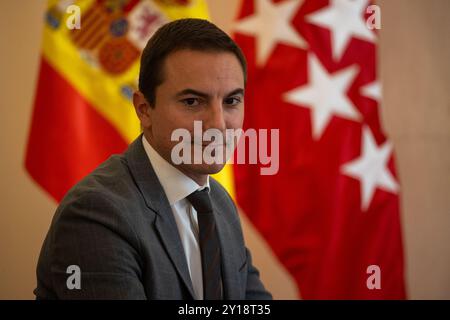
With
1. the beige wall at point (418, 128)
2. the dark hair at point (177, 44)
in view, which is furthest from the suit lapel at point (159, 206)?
the beige wall at point (418, 128)

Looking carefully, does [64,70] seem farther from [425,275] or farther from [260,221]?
[425,275]

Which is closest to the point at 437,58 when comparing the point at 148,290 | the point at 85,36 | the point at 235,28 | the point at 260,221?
the point at 235,28

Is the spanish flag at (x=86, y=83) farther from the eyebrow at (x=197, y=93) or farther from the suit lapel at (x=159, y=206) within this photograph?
the eyebrow at (x=197, y=93)

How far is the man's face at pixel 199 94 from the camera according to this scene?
1.17 metres

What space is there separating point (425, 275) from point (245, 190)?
1360 millimetres

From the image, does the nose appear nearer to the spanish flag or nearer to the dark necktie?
the dark necktie

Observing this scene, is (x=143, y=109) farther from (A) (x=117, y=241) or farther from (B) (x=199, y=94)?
(A) (x=117, y=241)

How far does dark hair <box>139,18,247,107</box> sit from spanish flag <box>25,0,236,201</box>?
4.33ft

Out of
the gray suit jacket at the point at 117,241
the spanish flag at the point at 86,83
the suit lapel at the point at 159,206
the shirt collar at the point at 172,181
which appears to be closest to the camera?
the gray suit jacket at the point at 117,241

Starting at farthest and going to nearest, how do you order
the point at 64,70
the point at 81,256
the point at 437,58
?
1. the point at 437,58
2. the point at 64,70
3. the point at 81,256

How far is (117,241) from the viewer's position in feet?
3.49

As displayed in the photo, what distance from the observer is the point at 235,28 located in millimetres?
2643

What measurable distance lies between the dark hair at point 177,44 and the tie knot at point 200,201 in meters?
0.27

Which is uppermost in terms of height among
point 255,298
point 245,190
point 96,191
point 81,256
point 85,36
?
point 85,36
